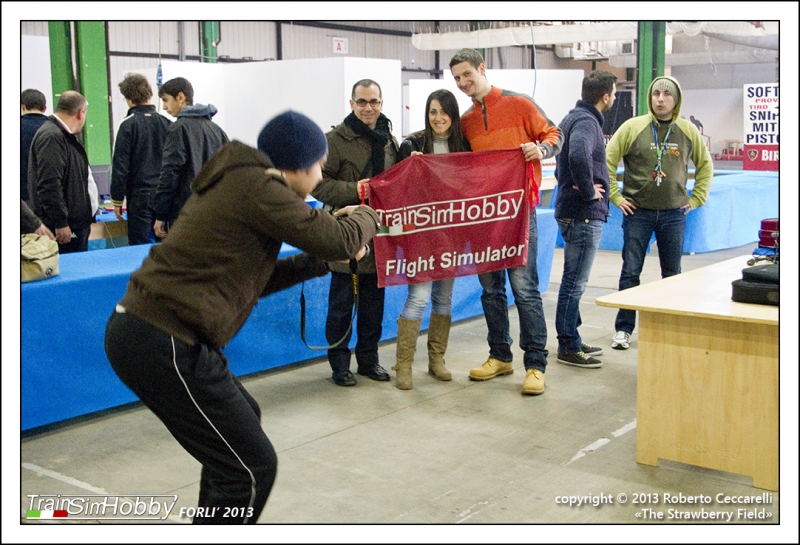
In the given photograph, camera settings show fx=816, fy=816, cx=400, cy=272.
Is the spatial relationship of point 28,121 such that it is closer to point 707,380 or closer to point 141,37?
point 707,380

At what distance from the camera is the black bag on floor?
286 cm

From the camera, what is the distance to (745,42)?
1656 cm

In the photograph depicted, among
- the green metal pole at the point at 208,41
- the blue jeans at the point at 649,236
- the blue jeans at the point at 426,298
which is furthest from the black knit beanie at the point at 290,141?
the green metal pole at the point at 208,41

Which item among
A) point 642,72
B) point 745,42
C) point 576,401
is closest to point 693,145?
point 576,401

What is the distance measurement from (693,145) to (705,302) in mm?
2016

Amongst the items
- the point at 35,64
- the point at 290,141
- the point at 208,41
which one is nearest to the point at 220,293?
the point at 290,141

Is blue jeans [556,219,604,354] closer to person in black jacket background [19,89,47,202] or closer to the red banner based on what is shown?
the red banner

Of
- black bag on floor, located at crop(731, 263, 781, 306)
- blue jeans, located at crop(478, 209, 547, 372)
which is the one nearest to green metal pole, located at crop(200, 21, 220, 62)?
blue jeans, located at crop(478, 209, 547, 372)

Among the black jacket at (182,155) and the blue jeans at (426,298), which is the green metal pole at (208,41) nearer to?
the black jacket at (182,155)

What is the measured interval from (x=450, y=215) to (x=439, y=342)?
0.70m

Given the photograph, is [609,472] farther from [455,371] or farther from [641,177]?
[641,177]

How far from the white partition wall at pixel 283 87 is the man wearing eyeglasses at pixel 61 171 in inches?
151

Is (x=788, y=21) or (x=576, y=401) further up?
(x=788, y=21)

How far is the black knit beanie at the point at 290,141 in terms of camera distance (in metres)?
2.07
